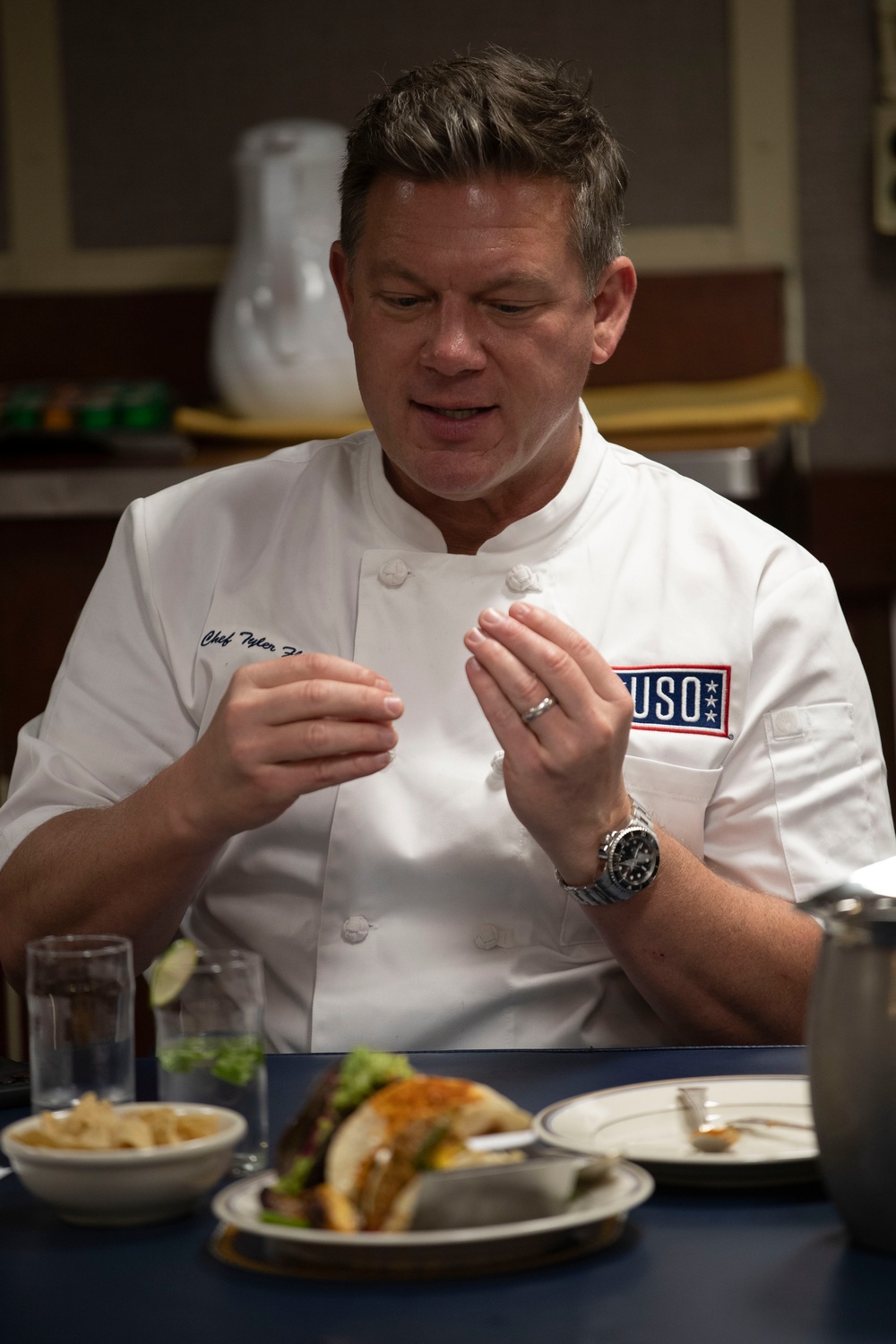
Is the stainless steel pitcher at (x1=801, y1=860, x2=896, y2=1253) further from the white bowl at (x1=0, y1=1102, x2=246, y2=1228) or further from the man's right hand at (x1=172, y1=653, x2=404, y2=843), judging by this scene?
the man's right hand at (x1=172, y1=653, x2=404, y2=843)

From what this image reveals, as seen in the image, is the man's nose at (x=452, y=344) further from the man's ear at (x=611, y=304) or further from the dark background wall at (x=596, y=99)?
the dark background wall at (x=596, y=99)

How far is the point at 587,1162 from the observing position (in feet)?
2.88

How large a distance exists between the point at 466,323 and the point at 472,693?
1.12ft

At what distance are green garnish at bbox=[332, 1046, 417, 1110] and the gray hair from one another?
911mm

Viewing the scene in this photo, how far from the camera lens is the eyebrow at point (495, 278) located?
154cm

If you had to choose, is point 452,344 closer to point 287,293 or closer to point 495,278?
point 495,278

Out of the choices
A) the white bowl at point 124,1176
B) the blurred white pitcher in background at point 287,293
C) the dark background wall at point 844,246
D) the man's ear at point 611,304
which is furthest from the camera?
the dark background wall at point 844,246

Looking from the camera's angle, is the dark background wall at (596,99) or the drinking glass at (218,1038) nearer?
the drinking glass at (218,1038)

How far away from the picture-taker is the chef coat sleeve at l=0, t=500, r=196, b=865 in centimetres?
159

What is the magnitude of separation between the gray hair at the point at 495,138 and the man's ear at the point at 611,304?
21mm

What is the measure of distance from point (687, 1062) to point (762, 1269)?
383 mm

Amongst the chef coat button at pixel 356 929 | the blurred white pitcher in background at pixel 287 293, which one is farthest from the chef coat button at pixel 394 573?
the blurred white pitcher in background at pixel 287 293

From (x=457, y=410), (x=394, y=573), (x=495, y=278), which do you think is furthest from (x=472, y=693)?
(x=495, y=278)

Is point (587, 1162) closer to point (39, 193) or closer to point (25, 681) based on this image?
point (25, 681)
